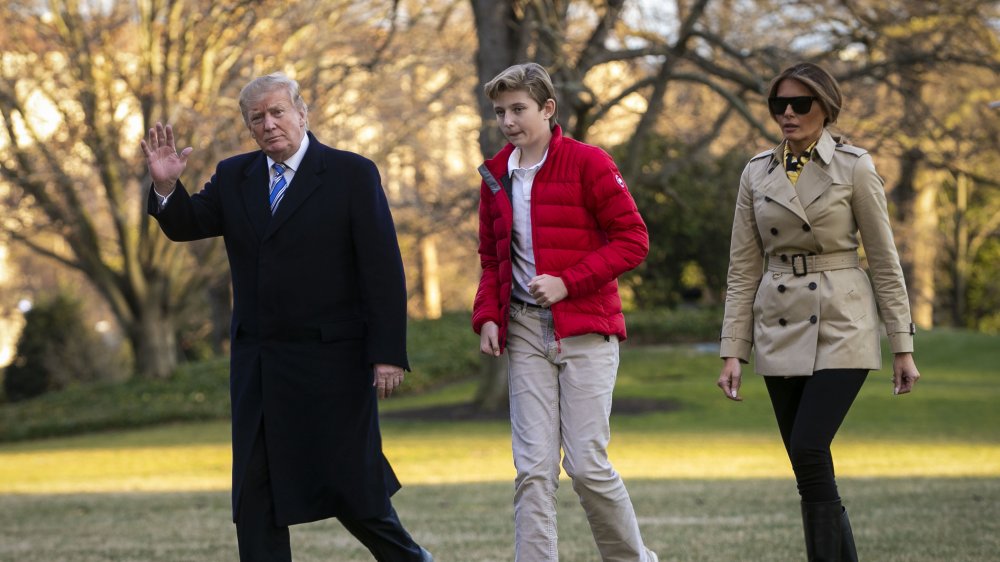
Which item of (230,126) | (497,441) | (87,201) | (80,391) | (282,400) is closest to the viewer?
(282,400)

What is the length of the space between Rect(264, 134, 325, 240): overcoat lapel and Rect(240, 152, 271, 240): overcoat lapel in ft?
0.12

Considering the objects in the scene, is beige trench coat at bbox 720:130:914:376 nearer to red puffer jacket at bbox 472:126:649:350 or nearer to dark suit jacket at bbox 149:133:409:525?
red puffer jacket at bbox 472:126:649:350

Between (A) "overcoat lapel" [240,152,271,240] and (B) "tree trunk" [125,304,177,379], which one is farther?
(B) "tree trunk" [125,304,177,379]

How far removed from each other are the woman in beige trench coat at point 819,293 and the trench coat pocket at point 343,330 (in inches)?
52.7

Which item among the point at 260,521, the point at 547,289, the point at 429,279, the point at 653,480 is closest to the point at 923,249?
the point at 429,279

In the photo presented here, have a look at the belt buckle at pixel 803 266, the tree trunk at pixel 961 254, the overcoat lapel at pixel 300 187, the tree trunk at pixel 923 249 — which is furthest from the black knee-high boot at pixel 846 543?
the tree trunk at pixel 961 254

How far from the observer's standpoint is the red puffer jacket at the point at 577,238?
189 inches

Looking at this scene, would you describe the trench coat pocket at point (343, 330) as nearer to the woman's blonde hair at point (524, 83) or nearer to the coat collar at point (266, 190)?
the coat collar at point (266, 190)

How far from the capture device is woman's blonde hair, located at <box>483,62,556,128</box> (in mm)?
4820

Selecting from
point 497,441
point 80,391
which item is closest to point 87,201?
point 80,391

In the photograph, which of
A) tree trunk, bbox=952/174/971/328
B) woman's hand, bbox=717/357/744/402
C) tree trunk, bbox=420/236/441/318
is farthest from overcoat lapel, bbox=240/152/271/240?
tree trunk, bbox=420/236/441/318

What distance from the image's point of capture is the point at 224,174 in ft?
16.3

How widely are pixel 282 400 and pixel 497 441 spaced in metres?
12.3

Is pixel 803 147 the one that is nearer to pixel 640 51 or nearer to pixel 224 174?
pixel 224 174
